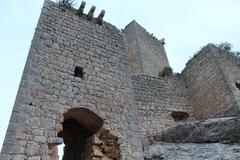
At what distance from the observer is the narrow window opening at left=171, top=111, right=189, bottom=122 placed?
9955 mm

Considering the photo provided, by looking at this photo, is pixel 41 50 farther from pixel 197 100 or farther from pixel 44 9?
pixel 197 100

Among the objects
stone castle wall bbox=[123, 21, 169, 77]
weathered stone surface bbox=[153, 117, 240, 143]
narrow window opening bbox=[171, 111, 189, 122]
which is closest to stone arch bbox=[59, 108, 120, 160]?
weathered stone surface bbox=[153, 117, 240, 143]

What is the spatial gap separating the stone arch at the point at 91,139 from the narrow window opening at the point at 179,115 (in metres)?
4.26

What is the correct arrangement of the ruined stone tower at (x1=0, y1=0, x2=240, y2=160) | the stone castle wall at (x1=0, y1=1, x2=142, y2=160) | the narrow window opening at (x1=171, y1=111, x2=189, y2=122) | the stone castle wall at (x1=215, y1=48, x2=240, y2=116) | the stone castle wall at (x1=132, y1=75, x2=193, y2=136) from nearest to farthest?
the stone castle wall at (x1=0, y1=1, x2=142, y2=160), the ruined stone tower at (x1=0, y1=0, x2=240, y2=160), the stone castle wall at (x1=215, y1=48, x2=240, y2=116), the stone castle wall at (x1=132, y1=75, x2=193, y2=136), the narrow window opening at (x1=171, y1=111, x2=189, y2=122)

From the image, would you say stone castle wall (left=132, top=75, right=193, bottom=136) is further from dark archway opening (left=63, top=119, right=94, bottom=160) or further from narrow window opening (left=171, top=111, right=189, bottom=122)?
dark archway opening (left=63, top=119, right=94, bottom=160)

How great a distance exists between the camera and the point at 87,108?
575 centimetres

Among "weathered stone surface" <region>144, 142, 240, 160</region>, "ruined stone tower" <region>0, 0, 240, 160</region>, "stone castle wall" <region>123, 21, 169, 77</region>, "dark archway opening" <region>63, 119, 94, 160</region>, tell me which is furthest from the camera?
"stone castle wall" <region>123, 21, 169, 77</region>

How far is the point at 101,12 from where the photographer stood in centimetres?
780

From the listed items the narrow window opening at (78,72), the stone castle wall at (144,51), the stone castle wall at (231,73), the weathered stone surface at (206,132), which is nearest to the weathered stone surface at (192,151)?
the weathered stone surface at (206,132)

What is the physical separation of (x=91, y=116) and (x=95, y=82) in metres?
0.80

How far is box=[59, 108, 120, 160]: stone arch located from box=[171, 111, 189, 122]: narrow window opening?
4.26m

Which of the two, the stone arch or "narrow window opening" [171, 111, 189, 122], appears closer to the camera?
the stone arch

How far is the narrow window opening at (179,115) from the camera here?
9.96m

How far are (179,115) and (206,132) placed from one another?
124 inches
